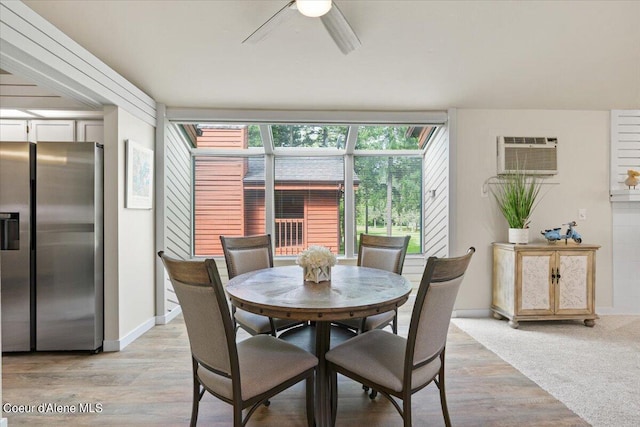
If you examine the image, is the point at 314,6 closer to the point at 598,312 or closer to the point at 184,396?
the point at 184,396

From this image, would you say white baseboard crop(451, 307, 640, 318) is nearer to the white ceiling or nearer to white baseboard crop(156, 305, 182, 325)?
the white ceiling

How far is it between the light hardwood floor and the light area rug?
0.50ft

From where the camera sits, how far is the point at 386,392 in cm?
146

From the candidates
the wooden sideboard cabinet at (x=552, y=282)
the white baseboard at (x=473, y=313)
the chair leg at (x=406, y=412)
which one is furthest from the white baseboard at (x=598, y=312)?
the chair leg at (x=406, y=412)

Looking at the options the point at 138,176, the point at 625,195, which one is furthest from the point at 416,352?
the point at 625,195

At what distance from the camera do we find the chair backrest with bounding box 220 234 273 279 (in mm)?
2520

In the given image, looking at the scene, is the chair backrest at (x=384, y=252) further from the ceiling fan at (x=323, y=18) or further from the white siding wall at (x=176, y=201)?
the white siding wall at (x=176, y=201)

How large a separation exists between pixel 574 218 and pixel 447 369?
2.54 meters

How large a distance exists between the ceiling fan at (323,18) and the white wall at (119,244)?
4.92 ft

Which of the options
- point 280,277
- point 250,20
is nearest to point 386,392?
point 280,277

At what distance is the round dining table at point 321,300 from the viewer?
1.46 m

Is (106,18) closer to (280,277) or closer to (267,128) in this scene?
(267,128)

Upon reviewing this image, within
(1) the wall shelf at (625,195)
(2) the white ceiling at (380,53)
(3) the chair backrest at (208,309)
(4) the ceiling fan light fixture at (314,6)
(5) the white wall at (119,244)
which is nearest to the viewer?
(3) the chair backrest at (208,309)

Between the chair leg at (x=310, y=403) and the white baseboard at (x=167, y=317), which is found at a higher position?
the chair leg at (x=310, y=403)
